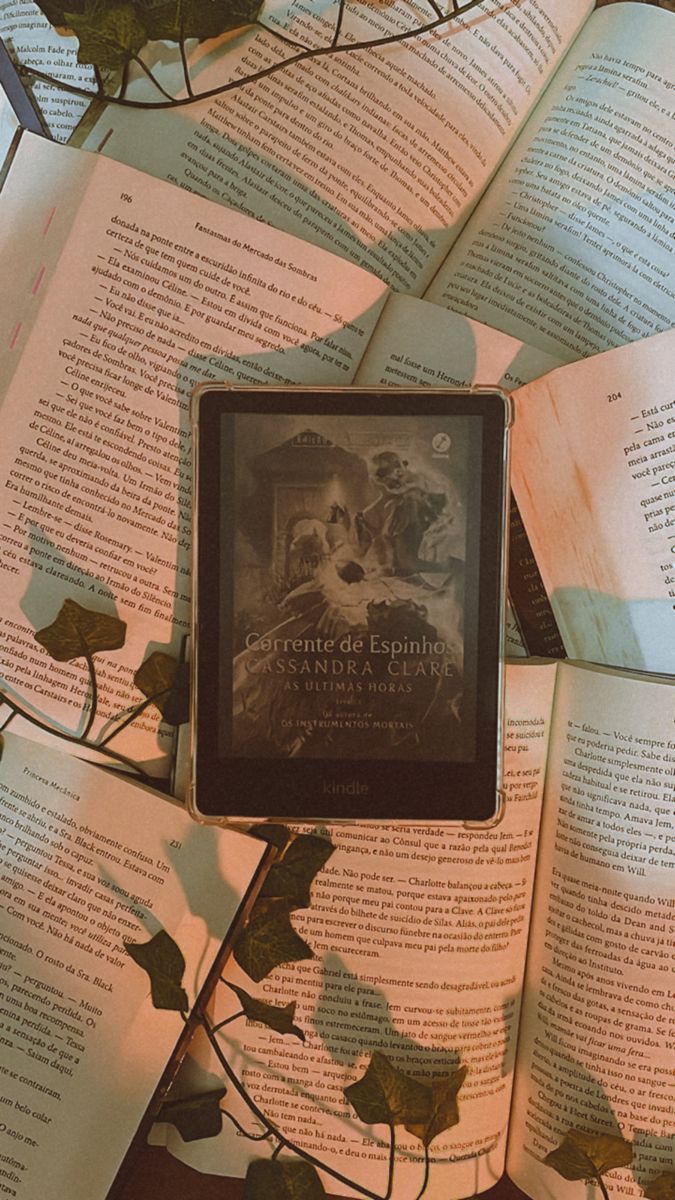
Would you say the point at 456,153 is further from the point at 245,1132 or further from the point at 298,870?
the point at 245,1132

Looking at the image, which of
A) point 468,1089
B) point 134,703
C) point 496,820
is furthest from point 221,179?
point 468,1089

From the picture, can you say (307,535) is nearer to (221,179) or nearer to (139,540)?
(139,540)

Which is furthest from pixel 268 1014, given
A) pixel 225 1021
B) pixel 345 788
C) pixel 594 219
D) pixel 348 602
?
pixel 594 219

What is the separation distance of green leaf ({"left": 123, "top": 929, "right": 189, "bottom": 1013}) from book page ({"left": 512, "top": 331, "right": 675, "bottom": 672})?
0.33 meters

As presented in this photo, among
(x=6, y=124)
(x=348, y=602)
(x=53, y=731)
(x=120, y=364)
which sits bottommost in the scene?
(x=53, y=731)

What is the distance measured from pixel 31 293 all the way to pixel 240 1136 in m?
0.56

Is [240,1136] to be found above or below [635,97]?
below

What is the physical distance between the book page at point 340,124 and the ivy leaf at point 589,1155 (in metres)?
0.57

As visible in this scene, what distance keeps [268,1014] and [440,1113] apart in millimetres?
127

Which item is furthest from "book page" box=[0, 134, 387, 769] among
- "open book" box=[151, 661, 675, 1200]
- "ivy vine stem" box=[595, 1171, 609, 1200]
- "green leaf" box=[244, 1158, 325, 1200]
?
"ivy vine stem" box=[595, 1171, 609, 1200]

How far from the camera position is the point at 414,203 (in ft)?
2.10

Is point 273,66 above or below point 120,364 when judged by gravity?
above

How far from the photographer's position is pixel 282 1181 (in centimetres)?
63

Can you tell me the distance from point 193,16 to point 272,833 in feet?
1.69
